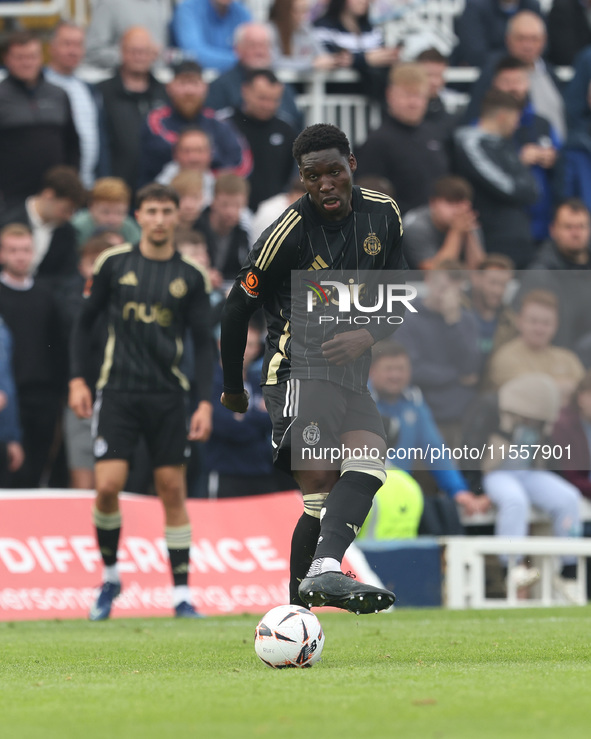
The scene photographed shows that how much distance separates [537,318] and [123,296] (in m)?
4.04

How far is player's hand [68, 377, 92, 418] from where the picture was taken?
909 cm

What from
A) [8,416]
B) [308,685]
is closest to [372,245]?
[308,685]

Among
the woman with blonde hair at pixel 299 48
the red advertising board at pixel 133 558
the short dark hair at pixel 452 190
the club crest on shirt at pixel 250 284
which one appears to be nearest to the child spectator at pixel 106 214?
the red advertising board at pixel 133 558

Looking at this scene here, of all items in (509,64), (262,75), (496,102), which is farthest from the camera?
(509,64)

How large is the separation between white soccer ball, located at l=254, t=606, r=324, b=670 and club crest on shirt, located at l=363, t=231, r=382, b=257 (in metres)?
1.62

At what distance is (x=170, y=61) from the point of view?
14609 millimetres

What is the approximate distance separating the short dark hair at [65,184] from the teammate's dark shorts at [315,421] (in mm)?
5976

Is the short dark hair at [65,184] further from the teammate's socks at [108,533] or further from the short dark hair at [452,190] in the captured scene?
the teammate's socks at [108,533]

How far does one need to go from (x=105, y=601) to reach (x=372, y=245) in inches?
168

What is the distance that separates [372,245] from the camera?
5.97 m

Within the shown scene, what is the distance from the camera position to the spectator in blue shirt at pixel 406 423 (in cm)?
1047

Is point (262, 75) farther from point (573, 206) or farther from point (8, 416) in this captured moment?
point (8, 416)

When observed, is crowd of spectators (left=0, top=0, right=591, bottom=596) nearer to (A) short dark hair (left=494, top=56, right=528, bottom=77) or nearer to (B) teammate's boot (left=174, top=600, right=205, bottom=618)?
(A) short dark hair (left=494, top=56, right=528, bottom=77)

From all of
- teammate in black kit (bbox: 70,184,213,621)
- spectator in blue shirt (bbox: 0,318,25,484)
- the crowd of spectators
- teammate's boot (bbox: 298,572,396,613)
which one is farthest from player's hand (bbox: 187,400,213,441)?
Answer: teammate's boot (bbox: 298,572,396,613)
